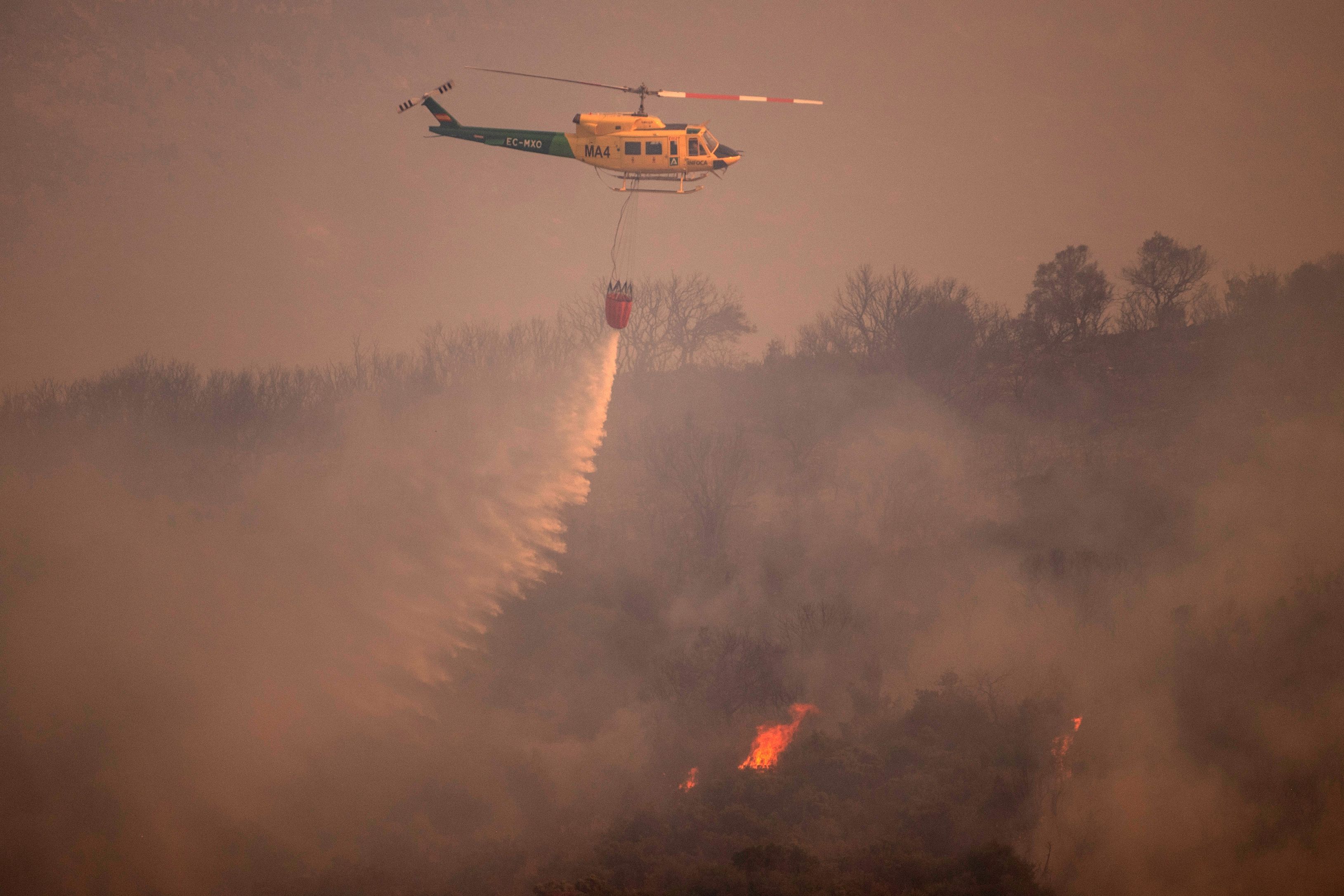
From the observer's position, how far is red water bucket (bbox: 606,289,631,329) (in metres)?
24.9

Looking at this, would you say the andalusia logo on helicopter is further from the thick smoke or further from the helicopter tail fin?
the thick smoke

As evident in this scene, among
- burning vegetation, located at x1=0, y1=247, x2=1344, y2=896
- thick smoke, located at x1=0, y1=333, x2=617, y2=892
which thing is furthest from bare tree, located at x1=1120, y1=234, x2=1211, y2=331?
thick smoke, located at x1=0, y1=333, x2=617, y2=892

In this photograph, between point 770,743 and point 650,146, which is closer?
point 650,146

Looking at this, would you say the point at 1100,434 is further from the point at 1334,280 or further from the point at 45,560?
the point at 45,560

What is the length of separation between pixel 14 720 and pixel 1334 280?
67252 mm

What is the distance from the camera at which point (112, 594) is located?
40.0 metres

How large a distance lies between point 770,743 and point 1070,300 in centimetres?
3297

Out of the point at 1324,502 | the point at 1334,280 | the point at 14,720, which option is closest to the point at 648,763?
the point at 14,720

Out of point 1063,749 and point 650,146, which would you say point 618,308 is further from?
point 1063,749

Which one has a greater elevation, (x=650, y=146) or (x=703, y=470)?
(x=650, y=146)

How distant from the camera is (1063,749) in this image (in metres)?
33.6

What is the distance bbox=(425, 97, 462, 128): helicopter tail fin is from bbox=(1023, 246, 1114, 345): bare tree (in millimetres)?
38687

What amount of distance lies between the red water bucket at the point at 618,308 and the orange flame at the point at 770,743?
21.0 meters

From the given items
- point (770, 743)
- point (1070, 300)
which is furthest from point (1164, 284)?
point (770, 743)
